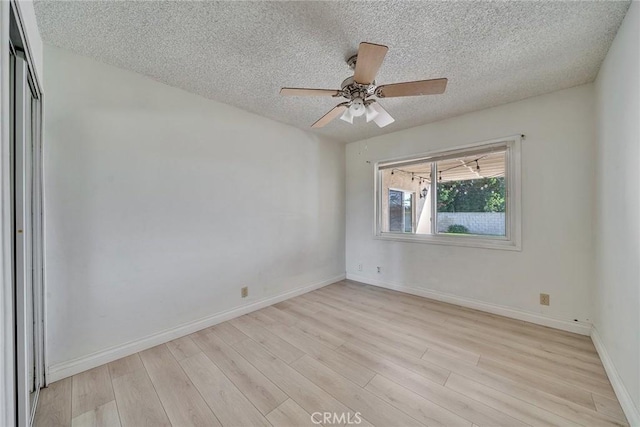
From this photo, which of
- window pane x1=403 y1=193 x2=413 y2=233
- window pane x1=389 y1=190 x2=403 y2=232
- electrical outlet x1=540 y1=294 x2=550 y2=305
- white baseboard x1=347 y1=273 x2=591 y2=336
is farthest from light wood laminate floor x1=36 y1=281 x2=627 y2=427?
window pane x1=389 y1=190 x2=403 y2=232

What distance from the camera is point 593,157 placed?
7.32 feet

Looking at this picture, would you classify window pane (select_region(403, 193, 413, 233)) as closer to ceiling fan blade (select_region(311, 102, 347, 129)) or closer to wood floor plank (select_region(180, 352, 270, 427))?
ceiling fan blade (select_region(311, 102, 347, 129))

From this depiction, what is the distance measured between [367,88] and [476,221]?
7.21ft

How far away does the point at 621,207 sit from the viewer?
5.21 ft

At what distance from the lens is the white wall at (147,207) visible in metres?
1.79

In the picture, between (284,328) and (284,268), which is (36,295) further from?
(284,268)

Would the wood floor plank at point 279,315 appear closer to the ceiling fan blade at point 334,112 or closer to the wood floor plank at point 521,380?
the wood floor plank at point 521,380

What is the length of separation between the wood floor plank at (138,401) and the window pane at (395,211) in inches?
130

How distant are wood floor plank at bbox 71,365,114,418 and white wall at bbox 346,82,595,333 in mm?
3288

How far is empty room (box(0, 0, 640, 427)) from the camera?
1.44 m

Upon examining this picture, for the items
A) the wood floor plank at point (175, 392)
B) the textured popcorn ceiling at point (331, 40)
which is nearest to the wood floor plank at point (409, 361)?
the wood floor plank at point (175, 392)

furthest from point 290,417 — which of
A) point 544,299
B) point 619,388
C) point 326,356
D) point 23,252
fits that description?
point 544,299

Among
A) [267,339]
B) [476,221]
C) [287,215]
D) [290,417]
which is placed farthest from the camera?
[287,215]

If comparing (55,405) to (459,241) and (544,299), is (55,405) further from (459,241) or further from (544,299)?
(544,299)
